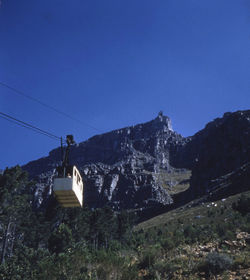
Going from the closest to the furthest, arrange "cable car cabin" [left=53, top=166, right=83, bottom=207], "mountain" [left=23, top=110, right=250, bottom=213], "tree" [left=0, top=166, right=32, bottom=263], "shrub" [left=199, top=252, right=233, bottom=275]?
"cable car cabin" [left=53, top=166, right=83, bottom=207] < "shrub" [left=199, top=252, right=233, bottom=275] < "tree" [left=0, top=166, right=32, bottom=263] < "mountain" [left=23, top=110, right=250, bottom=213]

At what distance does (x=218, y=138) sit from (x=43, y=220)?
4398 inches

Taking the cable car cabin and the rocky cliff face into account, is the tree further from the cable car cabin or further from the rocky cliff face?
the rocky cliff face

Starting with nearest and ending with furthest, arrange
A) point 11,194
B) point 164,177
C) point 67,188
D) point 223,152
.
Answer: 1. point 67,188
2. point 11,194
3. point 223,152
4. point 164,177

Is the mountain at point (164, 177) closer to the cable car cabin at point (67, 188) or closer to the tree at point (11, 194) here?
the tree at point (11, 194)

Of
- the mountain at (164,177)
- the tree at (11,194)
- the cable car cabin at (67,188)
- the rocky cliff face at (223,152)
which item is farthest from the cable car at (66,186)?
the rocky cliff face at (223,152)

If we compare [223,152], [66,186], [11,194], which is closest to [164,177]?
[223,152]

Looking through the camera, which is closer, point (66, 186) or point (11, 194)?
point (66, 186)

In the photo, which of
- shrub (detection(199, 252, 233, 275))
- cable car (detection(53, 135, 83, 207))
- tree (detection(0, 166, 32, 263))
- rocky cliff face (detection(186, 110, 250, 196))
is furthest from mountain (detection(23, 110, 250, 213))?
cable car (detection(53, 135, 83, 207))

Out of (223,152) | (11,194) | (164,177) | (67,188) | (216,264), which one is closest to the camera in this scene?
(67,188)

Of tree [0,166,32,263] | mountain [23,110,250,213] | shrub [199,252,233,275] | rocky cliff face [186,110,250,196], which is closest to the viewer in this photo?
shrub [199,252,233,275]

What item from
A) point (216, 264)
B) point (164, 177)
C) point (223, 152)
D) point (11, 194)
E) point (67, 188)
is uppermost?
point (164, 177)

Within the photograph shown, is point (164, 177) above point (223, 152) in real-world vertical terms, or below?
above

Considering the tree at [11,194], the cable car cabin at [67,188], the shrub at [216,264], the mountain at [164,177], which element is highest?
the mountain at [164,177]

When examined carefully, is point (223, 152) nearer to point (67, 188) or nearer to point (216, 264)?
point (216, 264)
